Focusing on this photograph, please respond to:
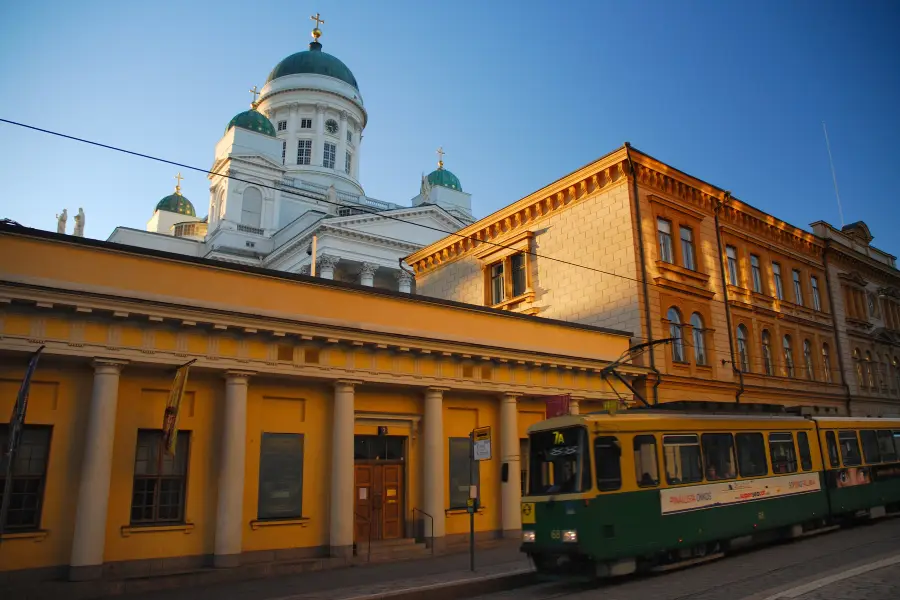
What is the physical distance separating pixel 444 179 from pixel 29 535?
6450 centimetres

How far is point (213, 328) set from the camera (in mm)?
14492

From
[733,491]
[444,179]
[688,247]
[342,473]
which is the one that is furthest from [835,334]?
[444,179]

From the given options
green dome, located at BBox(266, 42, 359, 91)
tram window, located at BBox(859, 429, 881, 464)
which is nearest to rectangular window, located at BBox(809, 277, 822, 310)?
tram window, located at BBox(859, 429, 881, 464)

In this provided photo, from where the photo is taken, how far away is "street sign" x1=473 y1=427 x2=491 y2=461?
45.0ft

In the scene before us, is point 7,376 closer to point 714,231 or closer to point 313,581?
point 313,581

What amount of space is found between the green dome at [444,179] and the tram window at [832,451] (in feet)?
193

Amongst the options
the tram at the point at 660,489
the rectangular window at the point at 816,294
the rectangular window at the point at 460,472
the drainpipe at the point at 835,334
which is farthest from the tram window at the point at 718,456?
the drainpipe at the point at 835,334

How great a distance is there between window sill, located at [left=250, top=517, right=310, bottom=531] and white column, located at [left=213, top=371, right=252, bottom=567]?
1.30 ft

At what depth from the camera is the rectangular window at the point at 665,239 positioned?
2470 cm

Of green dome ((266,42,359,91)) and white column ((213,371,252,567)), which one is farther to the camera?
green dome ((266,42,359,91))

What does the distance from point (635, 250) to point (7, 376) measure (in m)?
18.2

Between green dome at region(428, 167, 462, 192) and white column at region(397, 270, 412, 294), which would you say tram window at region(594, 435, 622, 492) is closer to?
white column at region(397, 270, 412, 294)

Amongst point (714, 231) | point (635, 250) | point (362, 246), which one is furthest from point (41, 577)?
point (362, 246)

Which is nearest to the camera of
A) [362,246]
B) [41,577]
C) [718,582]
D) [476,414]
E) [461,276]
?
[718,582]
